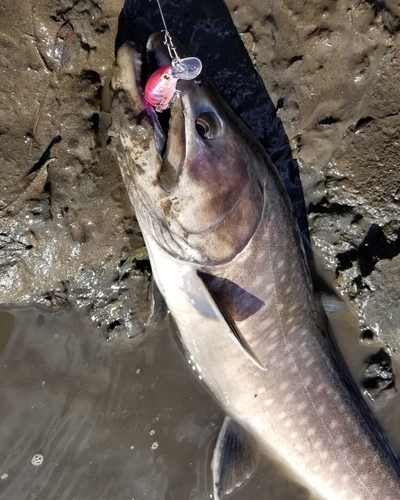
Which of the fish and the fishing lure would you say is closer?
the fishing lure

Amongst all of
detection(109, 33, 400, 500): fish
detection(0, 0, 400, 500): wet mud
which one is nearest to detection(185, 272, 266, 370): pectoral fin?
detection(109, 33, 400, 500): fish

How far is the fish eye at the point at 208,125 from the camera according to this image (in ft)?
8.31

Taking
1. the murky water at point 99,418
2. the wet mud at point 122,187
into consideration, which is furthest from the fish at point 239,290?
the wet mud at point 122,187

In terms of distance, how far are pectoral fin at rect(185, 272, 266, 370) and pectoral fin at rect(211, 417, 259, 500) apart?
0.73 m

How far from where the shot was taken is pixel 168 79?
235 cm

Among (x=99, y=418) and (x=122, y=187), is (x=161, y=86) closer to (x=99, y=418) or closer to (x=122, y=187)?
(x=122, y=187)

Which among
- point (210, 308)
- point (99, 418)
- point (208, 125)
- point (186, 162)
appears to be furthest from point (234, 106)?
point (99, 418)

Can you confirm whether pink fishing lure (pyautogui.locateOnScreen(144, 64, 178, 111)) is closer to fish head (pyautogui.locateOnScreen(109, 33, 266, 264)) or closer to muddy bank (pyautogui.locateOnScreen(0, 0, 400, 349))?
fish head (pyautogui.locateOnScreen(109, 33, 266, 264))

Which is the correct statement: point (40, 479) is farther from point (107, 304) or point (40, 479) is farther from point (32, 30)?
point (32, 30)

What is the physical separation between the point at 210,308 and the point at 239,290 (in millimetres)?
226

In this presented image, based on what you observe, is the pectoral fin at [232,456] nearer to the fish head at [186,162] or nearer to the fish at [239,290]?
the fish at [239,290]

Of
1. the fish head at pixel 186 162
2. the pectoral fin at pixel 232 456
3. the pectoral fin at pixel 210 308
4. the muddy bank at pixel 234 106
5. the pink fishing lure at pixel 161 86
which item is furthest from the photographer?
the pectoral fin at pixel 232 456

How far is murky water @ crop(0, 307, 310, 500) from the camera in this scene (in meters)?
3.33

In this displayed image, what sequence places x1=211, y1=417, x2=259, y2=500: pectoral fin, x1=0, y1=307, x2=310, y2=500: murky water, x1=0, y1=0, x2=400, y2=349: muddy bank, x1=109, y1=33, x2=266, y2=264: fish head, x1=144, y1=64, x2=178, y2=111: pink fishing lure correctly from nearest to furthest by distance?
x1=144, y1=64, x2=178, y2=111: pink fishing lure → x1=109, y1=33, x2=266, y2=264: fish head → x1=0, y1=0, x2=400, y2=349: muddy bank → x1=0, y1=307, x2=310, y2=500: murky water → x1=211, y1=417, x2=259, y2=500: pectoral fin
